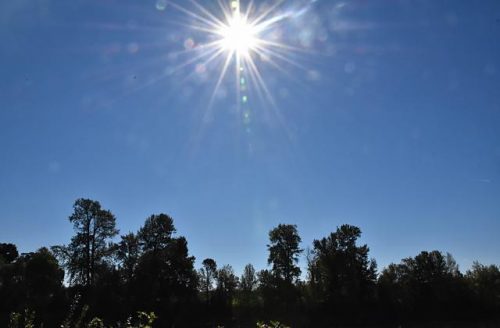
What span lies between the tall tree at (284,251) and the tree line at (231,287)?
0.48 feet

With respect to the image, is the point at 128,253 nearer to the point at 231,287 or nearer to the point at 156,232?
the point at 156,232

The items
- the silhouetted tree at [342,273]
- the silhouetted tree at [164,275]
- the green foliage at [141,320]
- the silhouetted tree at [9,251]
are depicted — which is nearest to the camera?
the green foliage at [141,320]

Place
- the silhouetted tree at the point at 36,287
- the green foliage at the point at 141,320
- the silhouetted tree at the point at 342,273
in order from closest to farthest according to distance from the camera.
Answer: the green foliage at the point at 141,320 → the silhouetted tree at the point at 36,287 → the silhouetted tree at the point at 342,273

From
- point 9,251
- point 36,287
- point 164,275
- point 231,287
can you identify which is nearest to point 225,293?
point 231,287

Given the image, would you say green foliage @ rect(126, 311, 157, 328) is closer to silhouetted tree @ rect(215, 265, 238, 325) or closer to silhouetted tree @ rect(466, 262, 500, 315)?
silhouetted tree @ rect(215, 265, 238, 325)

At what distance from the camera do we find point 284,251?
210 feet

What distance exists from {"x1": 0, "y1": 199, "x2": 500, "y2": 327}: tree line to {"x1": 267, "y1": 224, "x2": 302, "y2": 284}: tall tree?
0.15 meters

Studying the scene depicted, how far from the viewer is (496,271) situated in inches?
2881

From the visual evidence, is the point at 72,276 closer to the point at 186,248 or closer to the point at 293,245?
the point at 186,248

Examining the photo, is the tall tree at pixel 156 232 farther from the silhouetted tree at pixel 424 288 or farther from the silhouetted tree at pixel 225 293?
the silhouetted tree at pixel 424 288

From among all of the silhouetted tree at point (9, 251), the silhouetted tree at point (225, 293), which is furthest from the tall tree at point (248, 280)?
the silhouetted tree at point (9, 251)

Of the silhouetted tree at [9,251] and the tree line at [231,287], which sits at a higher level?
the silhouetted tree at [9,251]

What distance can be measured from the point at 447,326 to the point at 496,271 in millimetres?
26410

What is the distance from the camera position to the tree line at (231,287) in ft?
163
